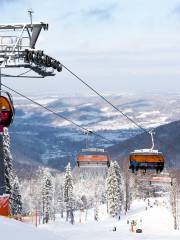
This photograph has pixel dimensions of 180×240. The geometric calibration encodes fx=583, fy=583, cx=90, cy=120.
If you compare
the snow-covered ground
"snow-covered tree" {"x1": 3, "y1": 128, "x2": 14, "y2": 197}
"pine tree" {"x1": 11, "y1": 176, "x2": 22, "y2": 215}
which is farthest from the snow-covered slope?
the snow-covered ground

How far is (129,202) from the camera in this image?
497ft

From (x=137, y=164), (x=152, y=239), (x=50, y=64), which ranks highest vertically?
(x=50, y=64)

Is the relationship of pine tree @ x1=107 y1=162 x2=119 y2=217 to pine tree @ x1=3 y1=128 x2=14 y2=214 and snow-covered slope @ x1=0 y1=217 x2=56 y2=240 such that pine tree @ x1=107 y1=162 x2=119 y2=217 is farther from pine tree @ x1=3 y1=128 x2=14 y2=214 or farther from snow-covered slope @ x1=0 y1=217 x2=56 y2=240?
snow-covered slope @ x1=0 y1=217 x2=56 y2=240

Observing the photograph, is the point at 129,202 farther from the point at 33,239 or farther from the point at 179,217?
the point at 33,239

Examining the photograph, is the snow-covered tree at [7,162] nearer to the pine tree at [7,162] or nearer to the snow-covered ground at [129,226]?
the pine tree at [7,162]

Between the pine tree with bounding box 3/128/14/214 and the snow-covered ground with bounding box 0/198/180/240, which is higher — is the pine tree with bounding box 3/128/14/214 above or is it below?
above

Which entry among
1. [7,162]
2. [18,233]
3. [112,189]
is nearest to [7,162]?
[7,162]

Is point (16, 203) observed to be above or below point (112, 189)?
below

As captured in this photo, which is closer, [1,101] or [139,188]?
[1,101]

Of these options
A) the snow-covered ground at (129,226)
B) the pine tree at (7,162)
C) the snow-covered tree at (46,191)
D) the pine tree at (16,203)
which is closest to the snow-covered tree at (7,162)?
the pine tree at (7,162)

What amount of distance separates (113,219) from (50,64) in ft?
362

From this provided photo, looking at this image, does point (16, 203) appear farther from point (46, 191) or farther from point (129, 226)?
point (46, 191)

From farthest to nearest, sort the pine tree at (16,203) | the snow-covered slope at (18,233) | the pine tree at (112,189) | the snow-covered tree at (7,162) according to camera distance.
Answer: the pine tree at (112,189)
the pine tree at (16,203)
the snow-covered tree at (7,162)
the snow-covered slope at (18,233)

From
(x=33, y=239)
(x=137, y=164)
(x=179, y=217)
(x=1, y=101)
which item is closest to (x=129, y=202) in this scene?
(x=179, y=217)
